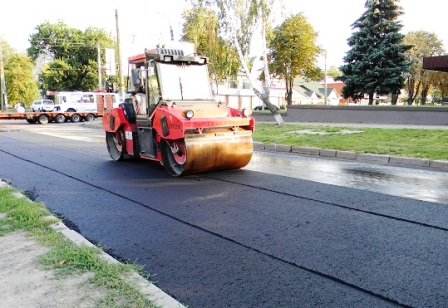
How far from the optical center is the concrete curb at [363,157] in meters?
9.81

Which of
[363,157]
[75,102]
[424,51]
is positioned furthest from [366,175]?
[424,51]

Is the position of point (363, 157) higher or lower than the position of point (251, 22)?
lower

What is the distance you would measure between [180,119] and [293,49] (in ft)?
132

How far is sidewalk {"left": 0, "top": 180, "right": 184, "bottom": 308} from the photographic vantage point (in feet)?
9.91

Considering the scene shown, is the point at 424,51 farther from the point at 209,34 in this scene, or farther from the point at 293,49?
the point at 209,34

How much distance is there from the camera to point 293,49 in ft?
148

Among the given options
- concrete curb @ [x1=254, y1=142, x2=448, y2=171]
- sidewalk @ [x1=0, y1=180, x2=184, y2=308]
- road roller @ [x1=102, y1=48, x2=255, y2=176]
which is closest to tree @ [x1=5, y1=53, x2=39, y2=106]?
concrete curb @ [x1=254, y1=142, x2=448, y2=171]

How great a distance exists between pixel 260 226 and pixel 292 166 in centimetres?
514

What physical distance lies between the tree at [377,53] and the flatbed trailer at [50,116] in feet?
76.2

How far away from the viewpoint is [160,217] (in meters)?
5.49

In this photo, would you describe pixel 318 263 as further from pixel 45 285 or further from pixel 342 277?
pixel 45 285

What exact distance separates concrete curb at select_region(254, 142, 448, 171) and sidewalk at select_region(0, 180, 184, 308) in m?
8.72

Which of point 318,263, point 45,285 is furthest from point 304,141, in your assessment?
point 45,285

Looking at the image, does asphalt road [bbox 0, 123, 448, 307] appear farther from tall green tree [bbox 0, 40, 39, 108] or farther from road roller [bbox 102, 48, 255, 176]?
tall green tree [bbox 0, 40, 39, 108]
